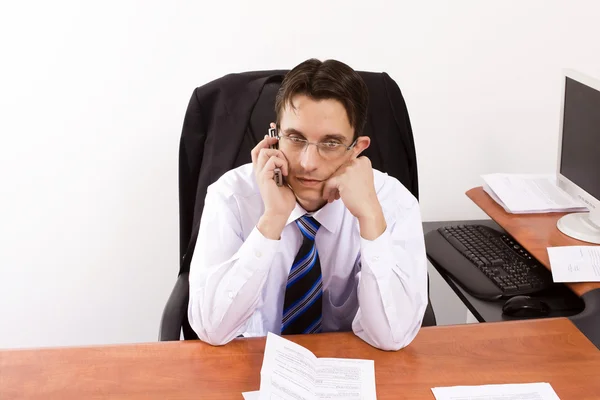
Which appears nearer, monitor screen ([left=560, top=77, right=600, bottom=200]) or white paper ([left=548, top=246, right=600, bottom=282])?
white paper ([left=548, top=246, right=600, bottom=282])

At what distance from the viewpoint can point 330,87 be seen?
1633mm

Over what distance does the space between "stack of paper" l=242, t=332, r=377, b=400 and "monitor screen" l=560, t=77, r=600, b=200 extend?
1021mm

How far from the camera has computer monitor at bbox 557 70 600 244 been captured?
2.05 meters

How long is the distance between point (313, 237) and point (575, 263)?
756 millimetres

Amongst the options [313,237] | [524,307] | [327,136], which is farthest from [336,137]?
[524,307]

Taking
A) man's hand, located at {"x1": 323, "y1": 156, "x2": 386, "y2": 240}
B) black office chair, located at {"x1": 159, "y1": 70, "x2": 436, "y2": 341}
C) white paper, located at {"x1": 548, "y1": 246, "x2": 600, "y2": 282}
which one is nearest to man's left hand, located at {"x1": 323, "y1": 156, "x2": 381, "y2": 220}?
man's hand, located at {"x1": 323, "y1": 156, "x2": 386, "y2": 240}

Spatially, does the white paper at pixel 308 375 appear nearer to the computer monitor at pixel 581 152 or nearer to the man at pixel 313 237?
the man at pixel 313 237

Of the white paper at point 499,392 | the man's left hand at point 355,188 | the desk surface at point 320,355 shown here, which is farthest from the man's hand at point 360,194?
the white paper at point 499,392

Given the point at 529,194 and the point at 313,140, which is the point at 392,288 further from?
the point at 529,194

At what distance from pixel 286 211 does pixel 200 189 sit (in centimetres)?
38

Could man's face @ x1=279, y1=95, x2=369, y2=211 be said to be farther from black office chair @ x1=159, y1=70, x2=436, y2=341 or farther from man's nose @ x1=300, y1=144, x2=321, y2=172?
black office chair @ x1=159, y1=70, x2=436, y2=341

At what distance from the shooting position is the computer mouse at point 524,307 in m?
1.78

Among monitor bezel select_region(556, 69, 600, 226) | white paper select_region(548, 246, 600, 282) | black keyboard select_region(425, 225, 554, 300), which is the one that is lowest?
black keyboard select_region(425, 225, 554, 300)

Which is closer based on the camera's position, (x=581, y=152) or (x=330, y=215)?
(x=330, y=215)
